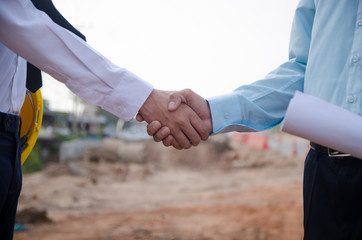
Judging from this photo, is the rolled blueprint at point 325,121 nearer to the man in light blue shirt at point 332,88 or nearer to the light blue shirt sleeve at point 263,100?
the man in light blue shirt at point 332,88

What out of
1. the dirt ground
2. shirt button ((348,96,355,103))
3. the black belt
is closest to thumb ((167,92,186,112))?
the black belt

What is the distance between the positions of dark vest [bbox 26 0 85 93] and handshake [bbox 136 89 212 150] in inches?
28.8

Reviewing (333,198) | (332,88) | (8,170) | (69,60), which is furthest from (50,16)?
(333,198)

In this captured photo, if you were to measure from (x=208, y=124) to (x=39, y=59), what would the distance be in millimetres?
1260

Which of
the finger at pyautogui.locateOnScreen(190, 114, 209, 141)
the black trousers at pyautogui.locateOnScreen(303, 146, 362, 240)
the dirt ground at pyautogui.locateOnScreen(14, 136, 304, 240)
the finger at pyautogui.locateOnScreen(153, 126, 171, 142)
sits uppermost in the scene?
the finger at pyautogui.locateOnScreen(190, 114, 209, 141)

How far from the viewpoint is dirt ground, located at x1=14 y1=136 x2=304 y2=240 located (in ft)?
17.8

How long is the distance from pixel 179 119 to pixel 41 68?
1055 mm

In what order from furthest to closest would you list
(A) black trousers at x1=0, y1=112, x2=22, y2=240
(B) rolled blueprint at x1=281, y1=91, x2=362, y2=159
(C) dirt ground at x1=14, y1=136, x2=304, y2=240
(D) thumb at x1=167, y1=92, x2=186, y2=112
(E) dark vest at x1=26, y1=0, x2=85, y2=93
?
(C) dirt ground at x1=14, y1=136, x2=304, y2=240 < (D) thumb at x1=167, y1=92, x2=186, y2=112 < (E) dark vest at x1=26, y1=0, x2=85, y2=93 < (A) black trousers at x1=0, y1=112, x2=22, y2=240 < (B) rolled blueprint at x1=281, y1=91, x2=362, y2=159

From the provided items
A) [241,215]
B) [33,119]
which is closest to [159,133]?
[33,119]

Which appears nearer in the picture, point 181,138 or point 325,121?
point 325,121

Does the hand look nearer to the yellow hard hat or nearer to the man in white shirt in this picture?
the man in white shirt

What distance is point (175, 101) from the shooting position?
2.36 metres

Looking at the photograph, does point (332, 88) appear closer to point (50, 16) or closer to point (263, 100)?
point (263, 100)

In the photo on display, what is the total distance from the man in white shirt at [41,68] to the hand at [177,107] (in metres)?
0.27
